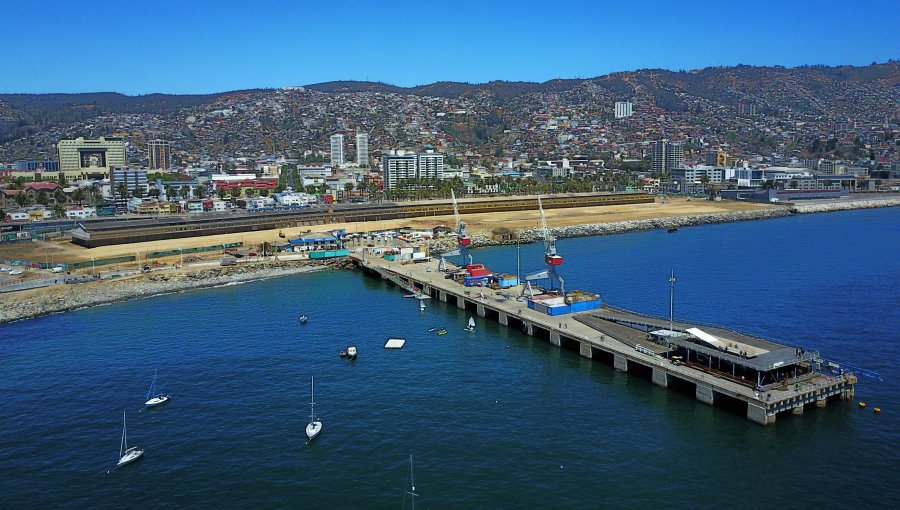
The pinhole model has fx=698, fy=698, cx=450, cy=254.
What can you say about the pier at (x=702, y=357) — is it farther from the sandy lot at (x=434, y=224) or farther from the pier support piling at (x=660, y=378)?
the sandy lot at (x=434, y=224)

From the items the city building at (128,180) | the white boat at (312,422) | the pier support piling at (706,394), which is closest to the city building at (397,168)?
the city building at (128,180)

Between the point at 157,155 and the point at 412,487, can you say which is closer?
the point at 412,487

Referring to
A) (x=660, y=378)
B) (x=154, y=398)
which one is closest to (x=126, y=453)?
(x=154, y=398)

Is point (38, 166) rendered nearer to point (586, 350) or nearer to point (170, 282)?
point (170, 282)

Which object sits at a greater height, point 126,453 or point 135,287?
point 135,287

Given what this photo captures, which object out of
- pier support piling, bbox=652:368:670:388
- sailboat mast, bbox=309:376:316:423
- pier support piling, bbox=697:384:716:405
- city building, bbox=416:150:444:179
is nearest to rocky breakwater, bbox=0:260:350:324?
sailboat mast, bbox=309:376:316:423

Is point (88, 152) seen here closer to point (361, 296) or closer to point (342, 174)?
point (342, 174)
